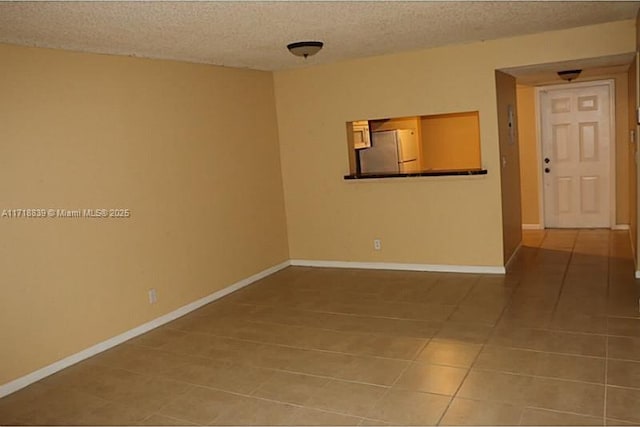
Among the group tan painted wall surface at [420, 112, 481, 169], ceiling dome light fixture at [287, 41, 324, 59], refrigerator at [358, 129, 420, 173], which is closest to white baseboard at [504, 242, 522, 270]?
tan painted wall surface at [420, 112, 481, 169]

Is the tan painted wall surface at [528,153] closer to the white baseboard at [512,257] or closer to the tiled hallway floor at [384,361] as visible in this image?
the white baseboard at [512,257]

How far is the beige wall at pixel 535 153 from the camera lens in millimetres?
6719

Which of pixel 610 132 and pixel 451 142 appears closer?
pixel 610 132

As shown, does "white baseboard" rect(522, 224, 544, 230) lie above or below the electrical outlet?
below

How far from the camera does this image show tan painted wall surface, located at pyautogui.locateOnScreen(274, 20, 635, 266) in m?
4.93

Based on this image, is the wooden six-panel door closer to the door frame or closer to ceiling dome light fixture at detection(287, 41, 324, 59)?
the door frame

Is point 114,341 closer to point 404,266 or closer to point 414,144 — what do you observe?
point 404,266

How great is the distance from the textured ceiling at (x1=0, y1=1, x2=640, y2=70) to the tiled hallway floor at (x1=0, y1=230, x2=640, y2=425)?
218 cm

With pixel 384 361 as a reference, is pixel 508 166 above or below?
above

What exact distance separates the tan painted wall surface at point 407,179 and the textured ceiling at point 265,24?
0.28 metres

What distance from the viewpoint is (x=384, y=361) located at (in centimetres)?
344

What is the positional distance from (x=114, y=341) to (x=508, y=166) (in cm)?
414

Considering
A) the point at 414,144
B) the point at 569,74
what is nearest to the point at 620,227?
the point at 569,74

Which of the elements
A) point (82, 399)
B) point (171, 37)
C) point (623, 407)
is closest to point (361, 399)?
point (623, 407)
